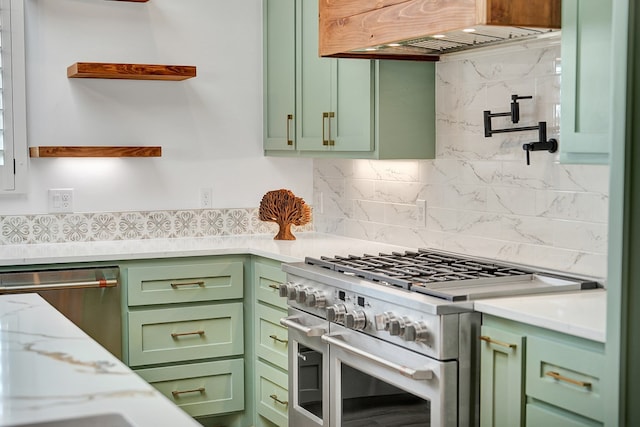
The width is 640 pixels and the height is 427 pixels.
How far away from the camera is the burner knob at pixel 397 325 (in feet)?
9.23

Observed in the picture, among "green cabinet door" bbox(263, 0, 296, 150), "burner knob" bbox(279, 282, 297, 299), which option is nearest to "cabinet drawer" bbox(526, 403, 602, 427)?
"burner knob" bbox(279, 282, 297, 299)

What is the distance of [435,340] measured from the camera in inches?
106

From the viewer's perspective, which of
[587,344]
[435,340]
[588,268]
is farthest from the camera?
[588,268]

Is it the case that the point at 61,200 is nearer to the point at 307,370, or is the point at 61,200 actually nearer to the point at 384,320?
the point at 307,370

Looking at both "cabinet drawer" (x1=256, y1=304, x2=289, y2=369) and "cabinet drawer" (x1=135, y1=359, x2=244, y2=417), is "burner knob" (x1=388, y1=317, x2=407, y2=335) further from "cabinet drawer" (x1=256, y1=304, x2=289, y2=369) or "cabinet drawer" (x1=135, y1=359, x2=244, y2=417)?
"cabinet drawer" (x1=135, y1=359, x2=244, y2=417)

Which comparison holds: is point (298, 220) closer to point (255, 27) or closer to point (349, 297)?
point (255, 27)

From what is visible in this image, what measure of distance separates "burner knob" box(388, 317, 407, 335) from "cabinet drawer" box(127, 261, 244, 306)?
1507 millimetres

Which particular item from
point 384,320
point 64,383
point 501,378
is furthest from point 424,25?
point 64,383

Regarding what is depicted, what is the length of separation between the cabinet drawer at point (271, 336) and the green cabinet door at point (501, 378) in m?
1.44

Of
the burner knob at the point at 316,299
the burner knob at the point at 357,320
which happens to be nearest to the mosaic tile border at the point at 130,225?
the burner knob at the point at 316,299

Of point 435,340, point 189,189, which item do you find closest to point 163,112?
point 189,189

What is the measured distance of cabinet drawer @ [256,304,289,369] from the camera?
4008 mm

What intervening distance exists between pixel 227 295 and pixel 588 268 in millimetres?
1789

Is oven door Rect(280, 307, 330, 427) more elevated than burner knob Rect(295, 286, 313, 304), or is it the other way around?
burner knob Rect(295, 286, 313, 304)
